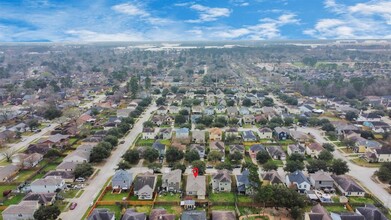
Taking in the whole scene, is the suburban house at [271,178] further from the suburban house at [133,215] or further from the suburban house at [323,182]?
the suburban house at [133,215]

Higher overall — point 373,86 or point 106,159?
point 373,86

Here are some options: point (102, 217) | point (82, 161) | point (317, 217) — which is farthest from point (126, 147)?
point (317, 217)

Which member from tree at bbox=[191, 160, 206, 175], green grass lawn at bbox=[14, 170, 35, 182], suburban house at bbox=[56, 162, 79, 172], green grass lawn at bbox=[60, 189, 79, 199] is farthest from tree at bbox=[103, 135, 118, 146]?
tree at bbox=[191, 160, 206, 175]

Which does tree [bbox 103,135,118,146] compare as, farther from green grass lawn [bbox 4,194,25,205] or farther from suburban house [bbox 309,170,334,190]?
suburban house [bbox 309,170,334,190]

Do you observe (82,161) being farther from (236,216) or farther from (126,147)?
(236,216)

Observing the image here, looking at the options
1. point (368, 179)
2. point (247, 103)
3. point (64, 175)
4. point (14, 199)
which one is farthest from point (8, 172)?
point (247, 103)

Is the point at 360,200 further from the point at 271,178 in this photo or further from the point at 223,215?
the point at 223,215
